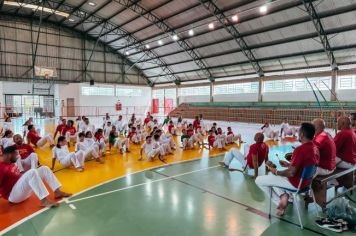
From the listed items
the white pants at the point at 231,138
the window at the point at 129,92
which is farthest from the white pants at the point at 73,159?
the window at the point at 129,92

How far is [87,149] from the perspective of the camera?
8.29m

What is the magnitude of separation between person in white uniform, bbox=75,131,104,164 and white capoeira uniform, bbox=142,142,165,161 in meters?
1.61

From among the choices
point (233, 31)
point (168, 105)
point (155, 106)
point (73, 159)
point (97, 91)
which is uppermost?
point (233, 31)

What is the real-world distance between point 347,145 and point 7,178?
667 centimetres

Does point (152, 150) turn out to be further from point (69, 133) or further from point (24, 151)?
point (69, 133)

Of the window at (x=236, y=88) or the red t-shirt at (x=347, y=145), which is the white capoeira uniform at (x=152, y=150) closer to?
the red t-shirt at (x=347, y=145)

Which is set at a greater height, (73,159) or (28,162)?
(28,162)

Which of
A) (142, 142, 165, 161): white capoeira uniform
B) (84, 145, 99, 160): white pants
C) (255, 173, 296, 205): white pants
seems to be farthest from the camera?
(142, 142, 165, 161): white capoeira uniform

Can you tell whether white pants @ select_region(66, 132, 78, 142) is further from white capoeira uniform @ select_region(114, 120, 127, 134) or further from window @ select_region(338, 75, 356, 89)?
window @ select_region(338, 75, 356, 89)

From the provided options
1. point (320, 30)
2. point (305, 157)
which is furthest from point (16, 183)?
point (320, 30)

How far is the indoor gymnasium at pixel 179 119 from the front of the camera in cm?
436

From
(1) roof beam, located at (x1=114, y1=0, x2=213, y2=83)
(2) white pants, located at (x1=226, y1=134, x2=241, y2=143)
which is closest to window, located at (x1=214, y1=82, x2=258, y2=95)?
(1) roof beam, located at (x1=114, y1=0, x2=213, y2=83)

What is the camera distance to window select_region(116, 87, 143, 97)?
118 ft

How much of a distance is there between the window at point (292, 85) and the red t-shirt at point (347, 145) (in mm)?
18425
